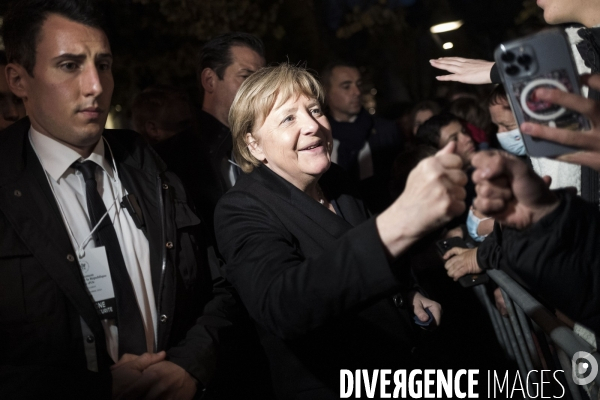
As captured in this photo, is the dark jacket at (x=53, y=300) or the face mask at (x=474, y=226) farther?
the face mask at (x=474, y=226)

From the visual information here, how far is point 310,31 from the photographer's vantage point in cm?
702

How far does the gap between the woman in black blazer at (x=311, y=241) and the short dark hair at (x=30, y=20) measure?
65 centimetres

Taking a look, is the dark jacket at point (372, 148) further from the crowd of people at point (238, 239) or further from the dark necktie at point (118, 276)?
the dark necktie at point (118, 276)

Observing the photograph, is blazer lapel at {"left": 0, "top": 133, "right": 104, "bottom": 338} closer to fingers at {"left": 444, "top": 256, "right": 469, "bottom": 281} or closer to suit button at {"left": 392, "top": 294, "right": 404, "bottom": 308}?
suit button at {"left": 392, "top": 294, "right": 404, "bottom": 308}

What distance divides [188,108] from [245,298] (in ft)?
8.85

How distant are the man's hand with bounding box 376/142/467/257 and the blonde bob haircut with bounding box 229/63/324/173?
3.20 feet

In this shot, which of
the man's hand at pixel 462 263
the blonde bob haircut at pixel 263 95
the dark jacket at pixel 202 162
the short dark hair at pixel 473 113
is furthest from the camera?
the short dark hair at pixel 473 113

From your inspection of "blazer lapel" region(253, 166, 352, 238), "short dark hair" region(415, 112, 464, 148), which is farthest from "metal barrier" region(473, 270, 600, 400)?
"short dark hair" region(415, 112, 464, 148)

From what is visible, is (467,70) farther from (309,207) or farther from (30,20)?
(30,20)

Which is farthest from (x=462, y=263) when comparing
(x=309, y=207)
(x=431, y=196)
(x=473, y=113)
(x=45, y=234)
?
(x=473, y=113)

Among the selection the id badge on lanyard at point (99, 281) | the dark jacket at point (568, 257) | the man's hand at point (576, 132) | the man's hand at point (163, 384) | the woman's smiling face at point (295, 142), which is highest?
the woman's smiling face at point (295, 142)

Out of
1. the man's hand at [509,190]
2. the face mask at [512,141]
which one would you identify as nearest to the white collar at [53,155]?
the man's hand at [509,190]

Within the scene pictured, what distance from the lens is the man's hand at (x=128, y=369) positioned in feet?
5.52

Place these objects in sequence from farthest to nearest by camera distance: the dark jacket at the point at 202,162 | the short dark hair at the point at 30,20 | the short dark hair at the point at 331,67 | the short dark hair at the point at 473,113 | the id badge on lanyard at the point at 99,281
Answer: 1. the short dark hair at the point at 331,67
2. the short dark hair at the point at 473,113
3. the dark jacket at the point at 202,162
4. the short dark hair at the point at 30,20
5. the id badge on lanyard at the point at 99,281
